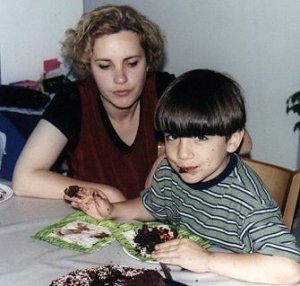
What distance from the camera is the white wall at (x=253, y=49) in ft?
10.1

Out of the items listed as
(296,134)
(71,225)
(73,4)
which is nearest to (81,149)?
(71,225)

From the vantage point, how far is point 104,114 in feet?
6.08

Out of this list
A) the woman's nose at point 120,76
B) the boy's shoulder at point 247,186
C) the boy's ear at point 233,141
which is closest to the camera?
the boy's shoulder at point 247,186

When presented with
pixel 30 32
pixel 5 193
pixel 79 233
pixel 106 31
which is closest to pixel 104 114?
pixel 106 31

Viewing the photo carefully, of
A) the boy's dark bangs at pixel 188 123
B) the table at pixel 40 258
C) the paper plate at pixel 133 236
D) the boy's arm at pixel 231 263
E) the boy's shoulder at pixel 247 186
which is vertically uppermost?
the boy's dark bangs at pixel 188 123

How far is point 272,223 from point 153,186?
45 centimetres

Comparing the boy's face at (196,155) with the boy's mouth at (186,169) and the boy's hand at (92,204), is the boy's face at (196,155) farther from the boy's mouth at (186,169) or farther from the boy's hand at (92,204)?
the boy's hand at (92,204)

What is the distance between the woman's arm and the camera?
5.21 feet

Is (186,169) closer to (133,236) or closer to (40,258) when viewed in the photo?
(133,236)

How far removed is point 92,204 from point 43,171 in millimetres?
275

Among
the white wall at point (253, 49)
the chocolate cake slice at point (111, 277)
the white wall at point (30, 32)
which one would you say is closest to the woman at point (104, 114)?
the chocolate cake slice at point (111, 277)

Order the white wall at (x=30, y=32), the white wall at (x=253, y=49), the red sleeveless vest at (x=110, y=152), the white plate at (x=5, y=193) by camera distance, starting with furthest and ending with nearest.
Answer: the white wall at (x=253, y=49) < the white wall at (x=30, y=32) < the red sleeveless vest at (x=110, y=152) < the white plate at (x=5, y=193)

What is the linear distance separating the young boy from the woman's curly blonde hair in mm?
433

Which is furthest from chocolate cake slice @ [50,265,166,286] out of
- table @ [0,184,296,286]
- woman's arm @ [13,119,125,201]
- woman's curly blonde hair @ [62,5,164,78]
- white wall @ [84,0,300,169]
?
white wall @ [84,0,300,169]
